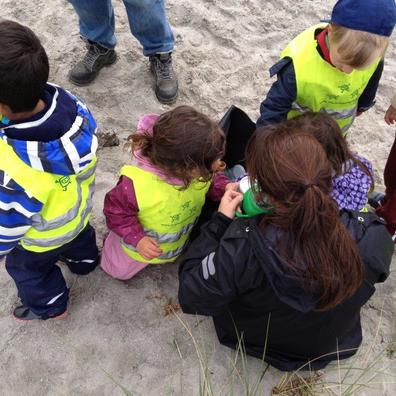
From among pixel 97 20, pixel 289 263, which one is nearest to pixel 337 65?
pixel 289 263

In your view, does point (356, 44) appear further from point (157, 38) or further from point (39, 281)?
point (39, 281)

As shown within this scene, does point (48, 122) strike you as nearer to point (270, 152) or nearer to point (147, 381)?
→ point (270, 152)

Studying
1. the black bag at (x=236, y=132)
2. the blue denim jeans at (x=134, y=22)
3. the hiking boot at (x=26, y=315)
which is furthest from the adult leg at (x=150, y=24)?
the hiking boot at (x=26, y=315)

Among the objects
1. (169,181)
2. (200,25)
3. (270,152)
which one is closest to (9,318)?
(169,181)

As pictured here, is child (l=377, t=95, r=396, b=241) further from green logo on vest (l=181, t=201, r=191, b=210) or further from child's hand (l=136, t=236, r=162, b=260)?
child's hand (l=136, t=236, r=162, b=260)

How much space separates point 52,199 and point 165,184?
1.32 ft

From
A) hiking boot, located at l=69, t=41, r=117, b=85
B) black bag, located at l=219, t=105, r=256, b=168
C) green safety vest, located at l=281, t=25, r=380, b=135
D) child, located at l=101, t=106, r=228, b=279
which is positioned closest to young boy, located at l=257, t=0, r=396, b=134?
green safety vest, located at l=281, t=25, r=380, b=135

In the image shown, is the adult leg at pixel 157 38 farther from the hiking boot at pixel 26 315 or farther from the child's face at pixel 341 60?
the hiking boot at pixel 26 315

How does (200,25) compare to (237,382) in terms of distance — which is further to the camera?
(200,25)

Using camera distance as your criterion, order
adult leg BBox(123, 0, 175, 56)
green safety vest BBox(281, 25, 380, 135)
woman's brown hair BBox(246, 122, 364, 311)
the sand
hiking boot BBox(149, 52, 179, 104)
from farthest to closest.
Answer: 1. hiking boot BBox(149, 52, 179, 104)
2. adult leg BBox(123, 0, 175, 56)
3. green safety vest BBox(281, 25, 380, 135)
4. the sand
5. woman's brown hair BBox(246, 122, 364, 311)

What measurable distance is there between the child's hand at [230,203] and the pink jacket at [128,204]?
18cm

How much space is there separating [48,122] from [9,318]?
105 cm

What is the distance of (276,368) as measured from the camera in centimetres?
185

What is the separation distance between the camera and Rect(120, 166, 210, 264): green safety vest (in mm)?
1644
